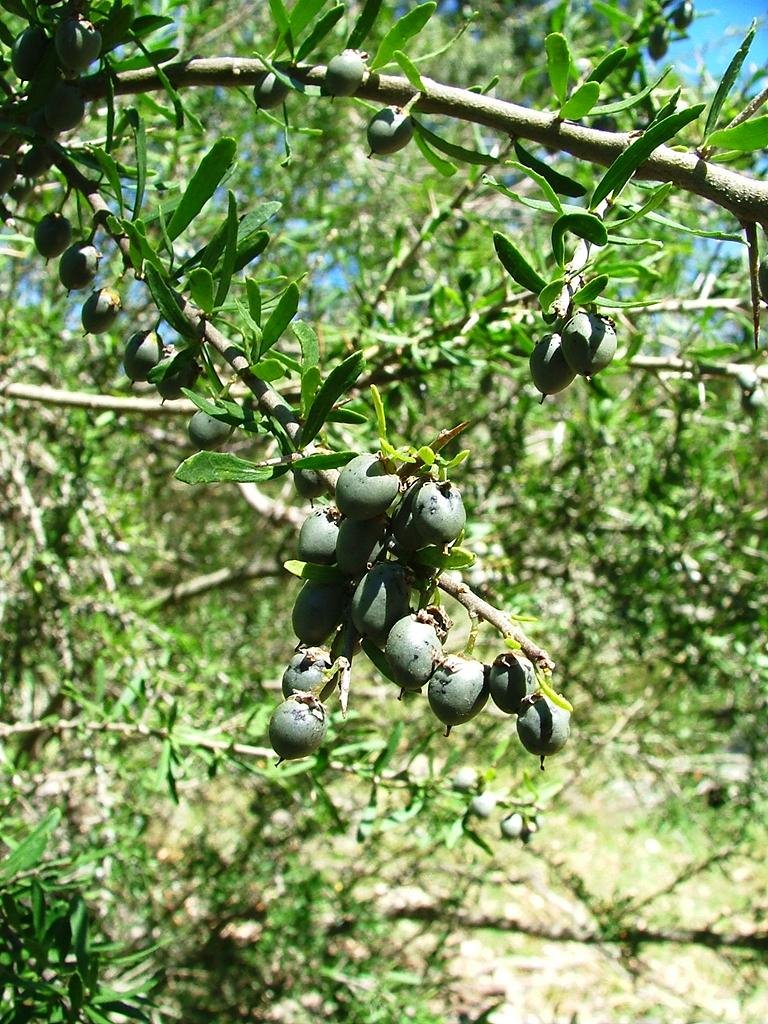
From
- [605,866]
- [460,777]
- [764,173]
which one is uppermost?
[764,173]

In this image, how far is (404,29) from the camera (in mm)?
1044

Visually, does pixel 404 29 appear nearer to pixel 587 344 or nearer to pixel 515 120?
pixel 515 120

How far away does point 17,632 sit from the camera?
265 centimetres

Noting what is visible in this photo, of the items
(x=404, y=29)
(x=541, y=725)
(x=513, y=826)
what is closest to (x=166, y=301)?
(x=404, y=29)

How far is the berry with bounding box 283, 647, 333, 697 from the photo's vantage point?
81cm

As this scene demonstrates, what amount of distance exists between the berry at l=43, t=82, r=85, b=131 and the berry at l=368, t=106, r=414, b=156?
15.8 inches

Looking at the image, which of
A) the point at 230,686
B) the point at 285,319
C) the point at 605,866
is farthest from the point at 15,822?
the point at 605,866

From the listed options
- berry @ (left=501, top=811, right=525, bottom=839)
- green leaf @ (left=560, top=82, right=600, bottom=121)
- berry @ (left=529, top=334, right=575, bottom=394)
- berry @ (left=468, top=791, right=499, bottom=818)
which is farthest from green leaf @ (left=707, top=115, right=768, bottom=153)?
berry @ (left=501, top=811, right=525, bottom=839)

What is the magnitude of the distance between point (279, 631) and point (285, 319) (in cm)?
307

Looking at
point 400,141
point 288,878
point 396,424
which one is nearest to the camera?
point 400,141

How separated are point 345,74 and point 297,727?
0.80m

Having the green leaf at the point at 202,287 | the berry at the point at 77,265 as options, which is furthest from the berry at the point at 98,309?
the green leaf at the point at 202,287

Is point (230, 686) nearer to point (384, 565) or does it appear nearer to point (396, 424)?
point (396, 424)

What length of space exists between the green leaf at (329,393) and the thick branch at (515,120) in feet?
1.18
